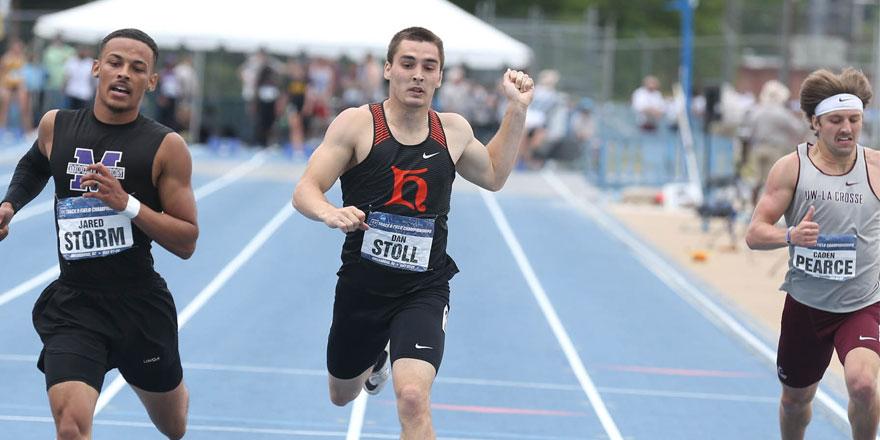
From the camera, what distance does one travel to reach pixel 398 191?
245 inches

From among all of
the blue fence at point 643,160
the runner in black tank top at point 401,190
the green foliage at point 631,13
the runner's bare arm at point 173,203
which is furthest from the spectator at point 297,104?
the green foliage at point 631,13

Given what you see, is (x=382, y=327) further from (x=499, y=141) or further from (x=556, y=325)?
(x=556, y=325)

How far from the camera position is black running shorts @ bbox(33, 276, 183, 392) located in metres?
5.64

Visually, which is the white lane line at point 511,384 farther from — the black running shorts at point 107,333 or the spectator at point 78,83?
the spectator at point 78,83

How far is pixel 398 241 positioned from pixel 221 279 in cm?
815

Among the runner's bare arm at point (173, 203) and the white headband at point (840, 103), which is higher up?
the white headband at point (840, 103)

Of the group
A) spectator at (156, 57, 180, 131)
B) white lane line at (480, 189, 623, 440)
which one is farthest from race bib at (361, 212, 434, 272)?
spectator at (156, 57, 180, 131)

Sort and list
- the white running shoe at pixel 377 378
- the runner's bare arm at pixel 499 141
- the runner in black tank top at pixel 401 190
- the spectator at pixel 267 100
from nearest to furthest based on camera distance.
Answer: the runner in black tank top at pixel 401 190, the runner's bare arm at pixel 499 141, the white running shoe at pixel 377 378, the spectator at pixel 267 100

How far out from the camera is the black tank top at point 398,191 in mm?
6223

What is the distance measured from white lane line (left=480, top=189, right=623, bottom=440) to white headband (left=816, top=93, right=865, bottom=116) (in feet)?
9.00

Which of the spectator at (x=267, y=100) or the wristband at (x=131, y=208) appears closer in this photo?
the wristband at (x=131, y=208)

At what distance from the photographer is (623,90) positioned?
38344 mm

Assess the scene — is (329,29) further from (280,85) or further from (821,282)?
(821,282)

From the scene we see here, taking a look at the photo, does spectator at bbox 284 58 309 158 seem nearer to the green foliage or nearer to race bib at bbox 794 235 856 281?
race bib at bbox 794 235 856 281
